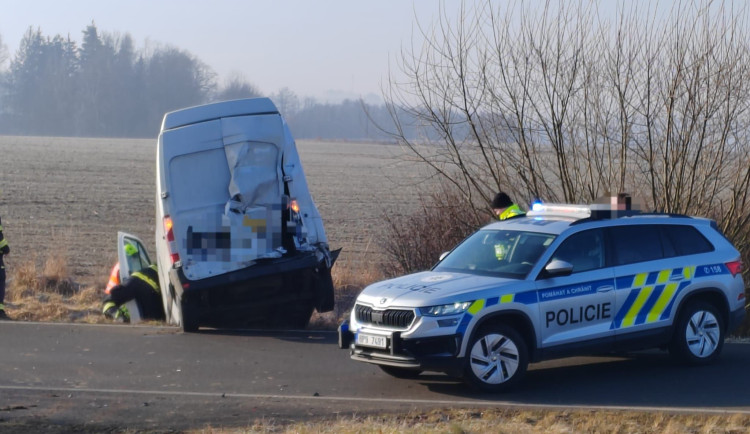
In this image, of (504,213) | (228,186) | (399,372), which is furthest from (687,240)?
(228,186)

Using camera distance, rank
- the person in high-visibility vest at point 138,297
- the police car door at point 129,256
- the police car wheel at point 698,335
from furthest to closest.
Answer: the police car door at point 129,256, the person in high-visibility vest at point 138,297, the police car wheel at point 698,335

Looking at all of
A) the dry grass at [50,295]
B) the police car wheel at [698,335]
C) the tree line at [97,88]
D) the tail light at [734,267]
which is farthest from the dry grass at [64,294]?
the tree line at [97,88]

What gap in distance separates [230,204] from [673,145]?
600cm

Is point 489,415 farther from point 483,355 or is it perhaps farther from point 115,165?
point 115,165

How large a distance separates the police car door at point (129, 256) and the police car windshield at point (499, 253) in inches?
227

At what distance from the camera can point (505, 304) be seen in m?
8.20

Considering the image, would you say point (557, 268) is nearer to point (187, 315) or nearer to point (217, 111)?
point (187, 315)

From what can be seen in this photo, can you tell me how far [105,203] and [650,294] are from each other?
80.3 feet

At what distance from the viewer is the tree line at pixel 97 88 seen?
349ft

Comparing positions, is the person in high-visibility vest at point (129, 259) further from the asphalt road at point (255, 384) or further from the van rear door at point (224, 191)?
the van rear door at point (224, 191)

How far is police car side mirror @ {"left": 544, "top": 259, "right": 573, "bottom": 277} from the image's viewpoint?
8.35m

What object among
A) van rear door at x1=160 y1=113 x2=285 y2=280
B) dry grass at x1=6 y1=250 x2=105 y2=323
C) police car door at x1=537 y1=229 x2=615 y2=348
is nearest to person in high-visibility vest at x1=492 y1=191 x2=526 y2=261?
police car door at x1=537 y1=229 x2=615 y2=348

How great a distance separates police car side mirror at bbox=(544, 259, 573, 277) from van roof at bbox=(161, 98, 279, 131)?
468cm

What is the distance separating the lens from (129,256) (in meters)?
13.6
